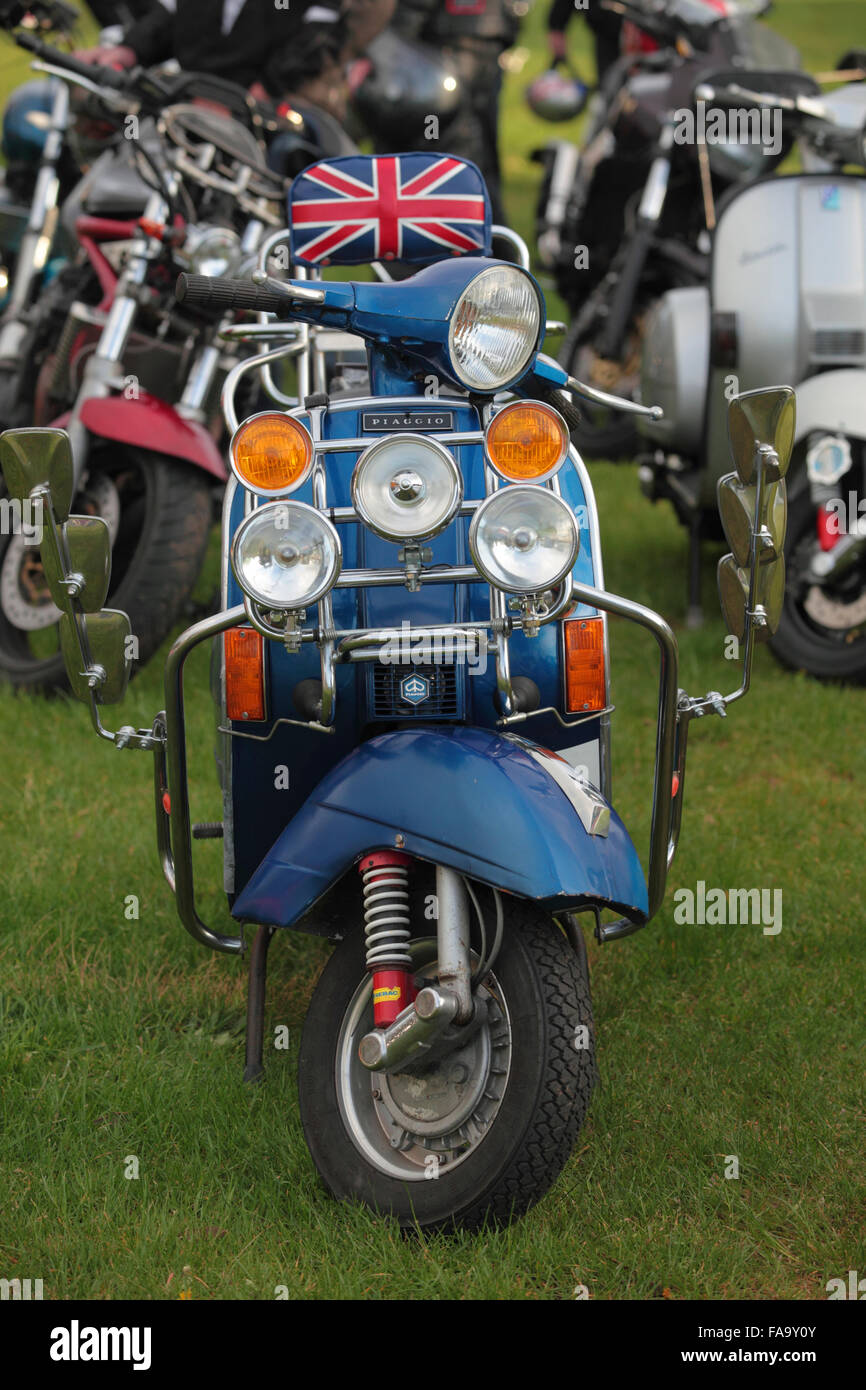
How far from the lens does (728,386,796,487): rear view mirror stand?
2.39 metres

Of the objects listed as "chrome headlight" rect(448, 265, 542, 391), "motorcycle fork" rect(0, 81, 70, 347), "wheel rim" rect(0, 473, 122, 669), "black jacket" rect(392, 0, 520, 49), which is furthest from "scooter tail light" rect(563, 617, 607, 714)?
"black jacket" rect(392, 0, 520, 49)

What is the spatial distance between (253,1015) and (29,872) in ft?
3.40

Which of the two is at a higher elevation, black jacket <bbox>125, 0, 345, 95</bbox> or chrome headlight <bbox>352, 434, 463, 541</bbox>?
black jacket <bbox>125, 0, 345, 95</bbox>

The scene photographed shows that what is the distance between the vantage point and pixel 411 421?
2709 mm

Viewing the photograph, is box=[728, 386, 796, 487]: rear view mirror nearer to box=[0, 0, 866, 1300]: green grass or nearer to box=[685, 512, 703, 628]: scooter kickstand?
box=[0, 0, 866, 1300]: green grass

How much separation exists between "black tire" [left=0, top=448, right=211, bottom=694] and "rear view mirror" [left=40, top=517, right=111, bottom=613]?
204 centimetres

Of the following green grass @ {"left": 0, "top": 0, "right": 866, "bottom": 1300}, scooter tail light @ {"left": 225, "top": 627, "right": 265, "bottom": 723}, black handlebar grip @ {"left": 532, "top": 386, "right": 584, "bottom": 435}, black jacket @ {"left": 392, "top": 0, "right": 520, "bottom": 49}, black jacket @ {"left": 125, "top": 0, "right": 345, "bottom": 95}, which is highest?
black jacket @ {"left": 392, "top": 0, "right": 520, "bottom": 49}

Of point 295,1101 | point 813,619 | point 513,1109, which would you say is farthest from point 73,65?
point 513,1109

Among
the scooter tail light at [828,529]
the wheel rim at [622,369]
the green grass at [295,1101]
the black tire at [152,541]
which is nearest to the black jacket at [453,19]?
the wheel rim at [622,369]

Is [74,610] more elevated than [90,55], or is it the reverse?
[90,55]

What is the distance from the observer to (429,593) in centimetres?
260
